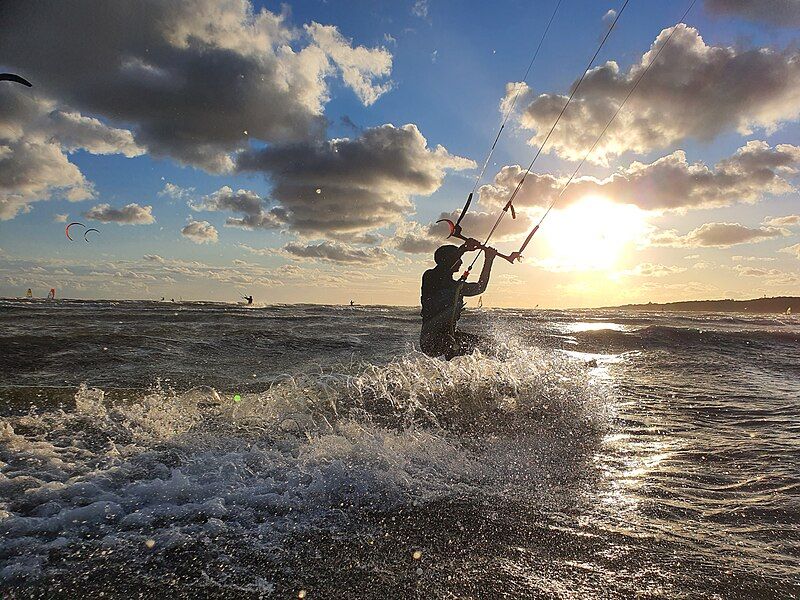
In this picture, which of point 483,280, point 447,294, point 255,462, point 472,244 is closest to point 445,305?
point 447,294

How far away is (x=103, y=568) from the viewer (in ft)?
11.0

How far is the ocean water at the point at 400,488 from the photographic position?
3.31m

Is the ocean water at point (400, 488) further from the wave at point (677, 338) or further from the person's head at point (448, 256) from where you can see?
the wave at point (677, 338)

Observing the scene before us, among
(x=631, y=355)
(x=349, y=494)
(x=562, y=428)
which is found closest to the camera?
(x=349, y=494)

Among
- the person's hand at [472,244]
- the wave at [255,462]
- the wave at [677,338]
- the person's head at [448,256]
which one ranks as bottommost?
the wave at [255,462]

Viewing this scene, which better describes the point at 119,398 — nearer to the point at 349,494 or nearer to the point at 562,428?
the point at 349,494

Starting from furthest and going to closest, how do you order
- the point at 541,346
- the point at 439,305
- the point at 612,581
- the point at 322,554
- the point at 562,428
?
1. the point at 541,346
2. the point at 439,305
3. the point at 562,428
4. the point at 322,554
5. the point at 612,581

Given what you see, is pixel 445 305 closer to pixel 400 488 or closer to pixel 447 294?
pixel 447 294

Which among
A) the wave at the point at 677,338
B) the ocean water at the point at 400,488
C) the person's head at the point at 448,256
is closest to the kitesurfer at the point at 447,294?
the person's head at the point at 448,256

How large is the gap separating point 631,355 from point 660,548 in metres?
14.1

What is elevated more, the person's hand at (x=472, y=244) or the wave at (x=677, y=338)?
the person's hand at (x=472, y=244)

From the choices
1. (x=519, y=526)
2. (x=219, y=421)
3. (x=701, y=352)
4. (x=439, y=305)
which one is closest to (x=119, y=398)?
(x=219, y=421)

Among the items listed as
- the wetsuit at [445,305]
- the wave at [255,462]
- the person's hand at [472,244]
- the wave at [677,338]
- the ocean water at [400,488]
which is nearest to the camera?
the ocean water at [400,488]

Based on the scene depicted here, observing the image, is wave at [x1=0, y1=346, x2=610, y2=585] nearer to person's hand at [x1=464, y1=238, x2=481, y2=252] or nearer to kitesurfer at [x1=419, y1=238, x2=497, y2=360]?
kitesurfer at [x1=419, y1=238, x2=497, y2=360]
